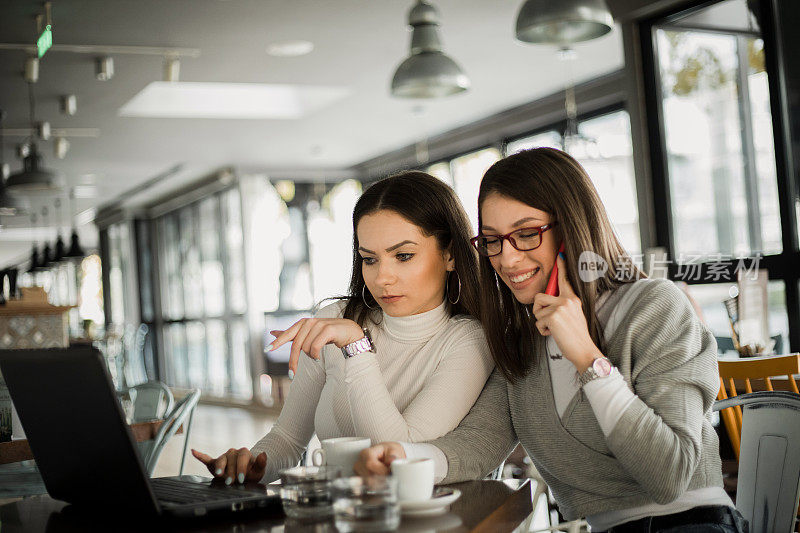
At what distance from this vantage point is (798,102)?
13.5 feet

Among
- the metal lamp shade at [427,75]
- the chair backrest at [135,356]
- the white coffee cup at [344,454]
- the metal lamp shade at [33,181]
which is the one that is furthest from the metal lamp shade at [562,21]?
the chair backrest at [135,356]

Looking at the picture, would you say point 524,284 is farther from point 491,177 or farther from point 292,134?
point 292,134

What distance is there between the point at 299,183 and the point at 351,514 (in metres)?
9.40

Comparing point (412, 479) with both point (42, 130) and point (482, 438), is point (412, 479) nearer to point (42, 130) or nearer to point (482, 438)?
point (482, 438)

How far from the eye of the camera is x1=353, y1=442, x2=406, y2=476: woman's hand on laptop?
1289 mm

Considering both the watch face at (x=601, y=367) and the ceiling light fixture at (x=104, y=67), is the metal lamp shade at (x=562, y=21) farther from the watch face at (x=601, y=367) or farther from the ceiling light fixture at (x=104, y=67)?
the ceiling light fixture at (x=104, y=67)

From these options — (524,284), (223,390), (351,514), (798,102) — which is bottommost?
(223,390)

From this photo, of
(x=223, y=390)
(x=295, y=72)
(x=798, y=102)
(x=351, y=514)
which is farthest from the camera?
(x=223, y=390)

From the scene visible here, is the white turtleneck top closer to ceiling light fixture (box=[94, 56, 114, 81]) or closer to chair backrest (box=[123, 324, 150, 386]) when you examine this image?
ceiling light fixture (box=[94, 56, 114, 81])

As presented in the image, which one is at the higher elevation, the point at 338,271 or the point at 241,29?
the point at 241,29

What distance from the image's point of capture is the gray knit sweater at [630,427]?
4.54ft

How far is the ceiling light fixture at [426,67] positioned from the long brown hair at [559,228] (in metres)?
2.20

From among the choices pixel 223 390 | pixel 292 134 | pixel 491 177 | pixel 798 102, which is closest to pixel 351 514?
pixel 491 177

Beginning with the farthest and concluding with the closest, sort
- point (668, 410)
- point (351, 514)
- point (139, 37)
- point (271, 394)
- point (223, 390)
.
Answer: point (223, 390)
point (271, 394)
point (139, 37)
point (668, 410)
point (351, 514)
